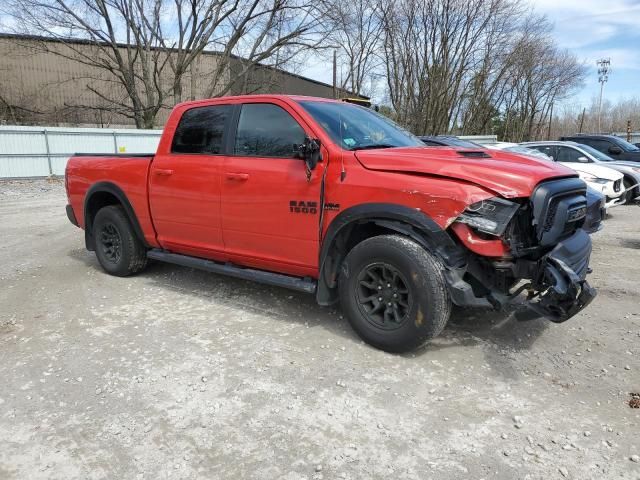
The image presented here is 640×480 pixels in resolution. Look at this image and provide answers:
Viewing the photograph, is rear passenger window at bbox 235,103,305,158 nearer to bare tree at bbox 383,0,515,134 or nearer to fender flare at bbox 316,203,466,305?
fender flare at bbox 316,203,466,305

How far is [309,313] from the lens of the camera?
15.4 ft

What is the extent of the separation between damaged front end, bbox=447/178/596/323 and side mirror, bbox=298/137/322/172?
1199mm

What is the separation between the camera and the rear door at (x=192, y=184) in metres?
4.70

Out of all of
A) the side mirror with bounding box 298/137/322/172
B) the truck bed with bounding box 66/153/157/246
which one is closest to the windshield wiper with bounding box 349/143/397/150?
the side mirror with bounding box 298/137/322/172

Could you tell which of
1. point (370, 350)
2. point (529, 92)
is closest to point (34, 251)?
point (370, 350)

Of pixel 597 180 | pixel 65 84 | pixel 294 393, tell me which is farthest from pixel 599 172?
pixel 65 84

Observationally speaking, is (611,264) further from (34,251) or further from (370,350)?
(34,251)

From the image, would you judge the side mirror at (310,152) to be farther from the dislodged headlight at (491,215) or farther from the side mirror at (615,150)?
the side mirror at (615,150)

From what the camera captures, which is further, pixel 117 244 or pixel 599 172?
pixel 599 172

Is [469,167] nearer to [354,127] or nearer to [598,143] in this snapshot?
[354,127]

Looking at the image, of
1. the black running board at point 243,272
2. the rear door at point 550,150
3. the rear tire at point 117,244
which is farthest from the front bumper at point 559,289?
the rear door at point 550,150

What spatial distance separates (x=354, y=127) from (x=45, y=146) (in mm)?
18044

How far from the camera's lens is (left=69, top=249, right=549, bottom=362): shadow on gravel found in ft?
13.2

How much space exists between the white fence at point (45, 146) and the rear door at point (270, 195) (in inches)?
642
